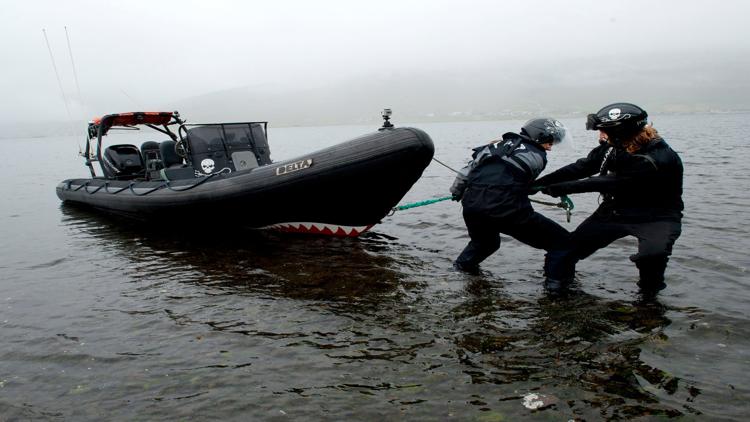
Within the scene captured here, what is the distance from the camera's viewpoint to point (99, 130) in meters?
13.6

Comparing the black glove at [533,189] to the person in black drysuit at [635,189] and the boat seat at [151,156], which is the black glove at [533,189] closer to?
the person in black drysuit at [635,189]

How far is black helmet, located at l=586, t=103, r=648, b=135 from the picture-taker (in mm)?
5324

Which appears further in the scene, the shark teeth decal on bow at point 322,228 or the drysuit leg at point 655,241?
the shark teeth decal on bow at point 322,228

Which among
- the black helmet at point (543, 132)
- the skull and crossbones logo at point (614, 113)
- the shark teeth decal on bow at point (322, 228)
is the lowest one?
the shark teeth decal on bow at point (322, 228)

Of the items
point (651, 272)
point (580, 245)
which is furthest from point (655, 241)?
point (580, 245)

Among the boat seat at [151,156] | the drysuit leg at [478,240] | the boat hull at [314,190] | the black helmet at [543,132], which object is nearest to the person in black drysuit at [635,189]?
the black helmet at [543,132]

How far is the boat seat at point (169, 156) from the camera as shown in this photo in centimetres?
1256

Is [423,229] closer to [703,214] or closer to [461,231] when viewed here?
[461,231]

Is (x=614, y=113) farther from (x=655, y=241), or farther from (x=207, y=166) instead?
(x=207, y=166)

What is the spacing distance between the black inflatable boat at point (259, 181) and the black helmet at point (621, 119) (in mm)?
3320

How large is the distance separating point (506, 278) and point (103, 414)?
5023 mm

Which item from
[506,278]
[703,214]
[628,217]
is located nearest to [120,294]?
[506,278]

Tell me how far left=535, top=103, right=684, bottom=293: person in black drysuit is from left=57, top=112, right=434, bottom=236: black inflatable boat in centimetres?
319

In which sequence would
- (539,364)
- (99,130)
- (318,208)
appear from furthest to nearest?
(99,130), (318,208), (539,364)
